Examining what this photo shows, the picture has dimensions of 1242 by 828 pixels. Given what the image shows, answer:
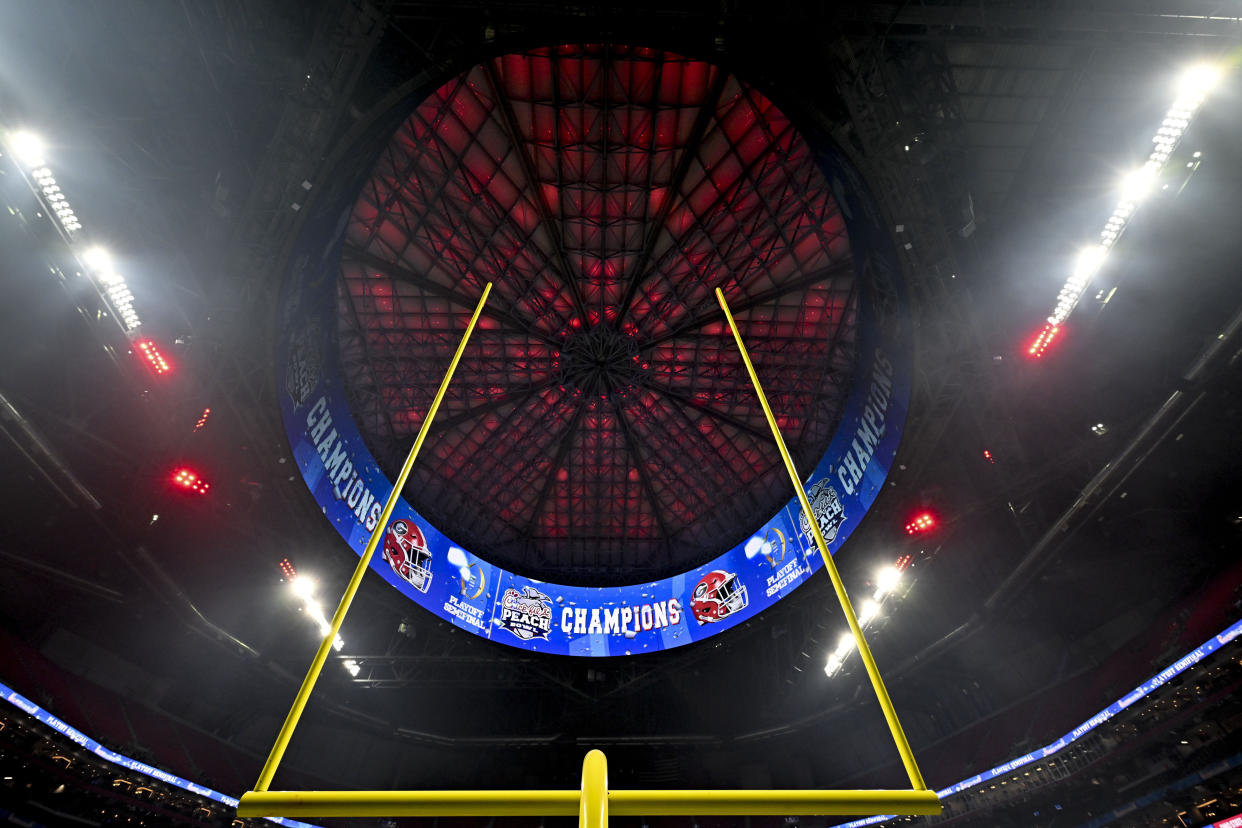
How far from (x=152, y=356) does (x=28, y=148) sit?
369 centimetres

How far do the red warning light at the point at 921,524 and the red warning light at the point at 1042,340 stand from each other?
4566 millimetres

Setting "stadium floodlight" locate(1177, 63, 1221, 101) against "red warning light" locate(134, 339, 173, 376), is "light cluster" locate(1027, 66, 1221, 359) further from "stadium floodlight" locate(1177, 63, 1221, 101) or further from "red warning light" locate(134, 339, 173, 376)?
"red warning light" locate(134, 339, 173, 376)

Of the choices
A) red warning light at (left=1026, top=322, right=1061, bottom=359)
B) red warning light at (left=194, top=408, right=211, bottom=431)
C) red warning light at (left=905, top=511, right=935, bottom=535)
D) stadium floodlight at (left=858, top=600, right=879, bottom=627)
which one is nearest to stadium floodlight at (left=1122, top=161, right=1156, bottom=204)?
red warning light at (left=1026, top=322, right=1061, bottom=359)

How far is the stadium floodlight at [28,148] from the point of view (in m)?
7.96

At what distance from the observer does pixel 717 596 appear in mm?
18031

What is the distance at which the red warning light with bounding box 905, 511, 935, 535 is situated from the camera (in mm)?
13672

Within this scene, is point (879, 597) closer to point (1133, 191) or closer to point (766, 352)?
point (766, 352)

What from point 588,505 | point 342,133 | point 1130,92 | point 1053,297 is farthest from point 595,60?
point 588,505

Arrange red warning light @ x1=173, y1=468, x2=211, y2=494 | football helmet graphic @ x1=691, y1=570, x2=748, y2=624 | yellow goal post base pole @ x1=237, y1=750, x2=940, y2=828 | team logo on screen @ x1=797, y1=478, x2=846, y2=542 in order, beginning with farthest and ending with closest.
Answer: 1. football helmet graphic @ x1=691, y1=570, x2=748, y2=624
2. team logo on screen @ x1=797, y1=478, x2=846, y2=542
3. red warning light @ x1=173, y1=468, x2=211, y2=494
4. yellow goal post base pole @ x1=237, y1=750, x2=940, y2=828

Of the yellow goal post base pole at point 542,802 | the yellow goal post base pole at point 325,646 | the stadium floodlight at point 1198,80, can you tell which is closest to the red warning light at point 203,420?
the yellow goal post base pole at point 325,646

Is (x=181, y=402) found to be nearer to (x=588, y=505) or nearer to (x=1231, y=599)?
(x=588, y=505)

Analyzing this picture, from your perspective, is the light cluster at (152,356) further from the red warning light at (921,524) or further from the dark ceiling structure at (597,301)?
the red warning light at (921,524)

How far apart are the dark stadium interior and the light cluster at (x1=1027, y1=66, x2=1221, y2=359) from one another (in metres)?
0.20

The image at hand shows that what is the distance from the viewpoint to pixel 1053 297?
38.2ft
